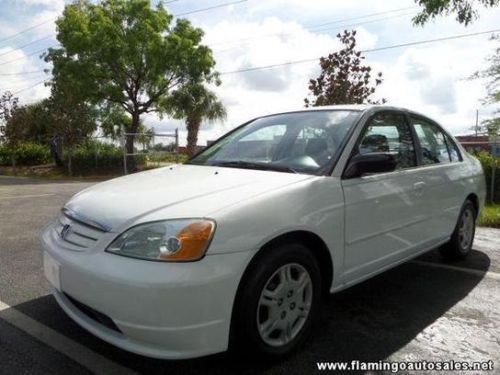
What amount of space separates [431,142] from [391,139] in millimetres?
750

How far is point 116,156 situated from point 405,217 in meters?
18.4

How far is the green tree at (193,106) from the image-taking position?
2462 centimetres

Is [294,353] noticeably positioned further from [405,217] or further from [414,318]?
[405,217]

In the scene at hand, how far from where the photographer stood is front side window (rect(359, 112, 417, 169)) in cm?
345

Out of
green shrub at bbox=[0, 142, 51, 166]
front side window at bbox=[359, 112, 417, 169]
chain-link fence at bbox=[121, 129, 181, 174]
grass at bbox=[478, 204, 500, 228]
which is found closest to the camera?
front side window at bbox=[359, 112, 417, 169]

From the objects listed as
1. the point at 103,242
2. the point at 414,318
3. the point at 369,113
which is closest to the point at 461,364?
the point at 414,318

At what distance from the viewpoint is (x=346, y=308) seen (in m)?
3.53

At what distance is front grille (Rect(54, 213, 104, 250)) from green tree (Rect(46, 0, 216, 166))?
20993 mm

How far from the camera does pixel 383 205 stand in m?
3.30

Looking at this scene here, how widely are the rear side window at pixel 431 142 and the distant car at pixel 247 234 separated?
7.2 inches

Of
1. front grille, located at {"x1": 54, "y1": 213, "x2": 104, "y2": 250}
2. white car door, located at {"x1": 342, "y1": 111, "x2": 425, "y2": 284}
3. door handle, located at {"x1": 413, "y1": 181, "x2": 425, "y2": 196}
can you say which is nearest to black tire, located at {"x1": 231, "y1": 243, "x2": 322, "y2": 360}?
white car door, located at {"x1": 342, "y1": 111, "x2": 425, "y2": 284}

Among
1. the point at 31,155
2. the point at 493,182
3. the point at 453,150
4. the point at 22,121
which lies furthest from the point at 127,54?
the point at 453,150

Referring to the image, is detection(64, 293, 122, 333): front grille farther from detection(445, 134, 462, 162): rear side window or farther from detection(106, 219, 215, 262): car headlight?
detection(445, 134, 462, 162): rear side window

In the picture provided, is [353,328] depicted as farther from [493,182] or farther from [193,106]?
[193,106]
